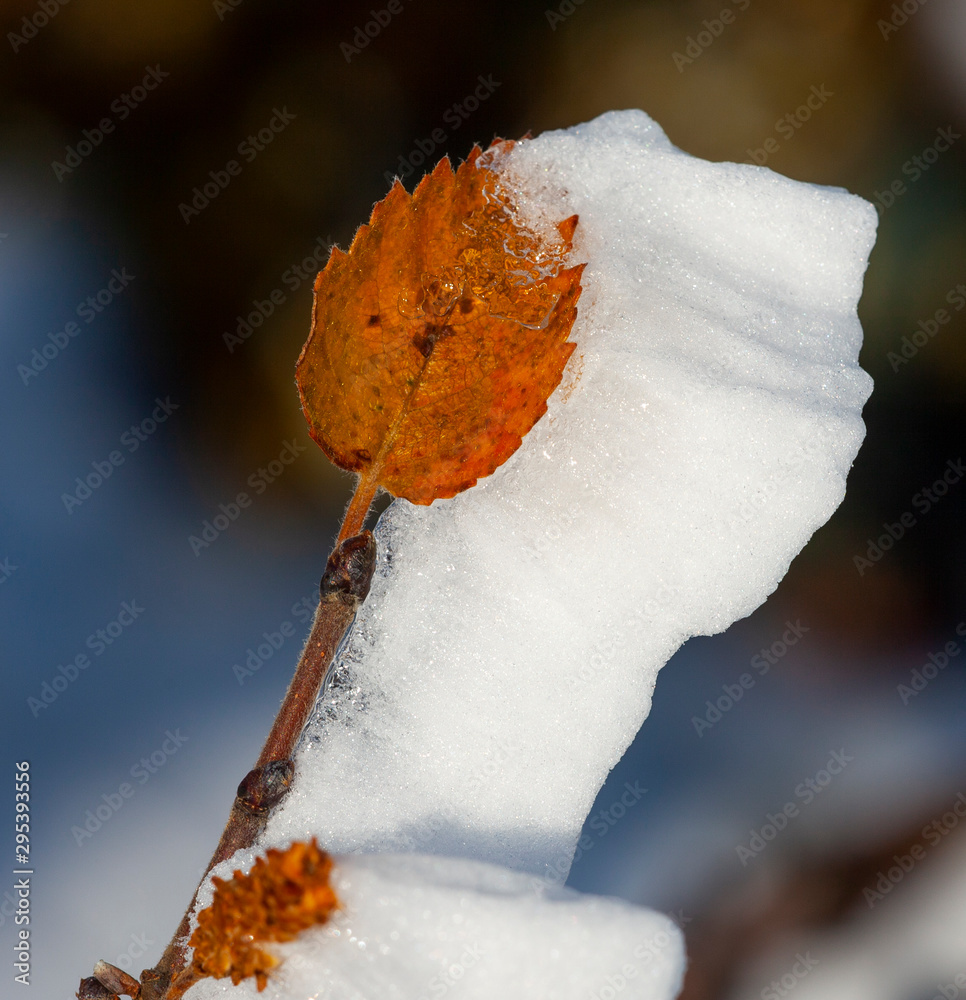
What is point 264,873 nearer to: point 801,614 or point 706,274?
point 706,274

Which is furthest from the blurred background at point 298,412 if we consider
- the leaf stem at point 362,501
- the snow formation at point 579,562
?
the leaf stem at point 362,501

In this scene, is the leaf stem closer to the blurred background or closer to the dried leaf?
the dried leaf

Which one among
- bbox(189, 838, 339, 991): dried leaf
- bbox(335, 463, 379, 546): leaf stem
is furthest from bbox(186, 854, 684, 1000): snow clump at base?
bbox(335, 463, 379, 546): leaf stem

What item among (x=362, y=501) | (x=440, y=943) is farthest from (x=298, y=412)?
(x=440, y=943)

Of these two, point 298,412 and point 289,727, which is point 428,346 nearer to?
point 289,727

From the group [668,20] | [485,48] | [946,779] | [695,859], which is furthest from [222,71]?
[946,779]

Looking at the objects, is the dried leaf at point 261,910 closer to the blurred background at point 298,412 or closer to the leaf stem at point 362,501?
the leaf stem at point 362,501

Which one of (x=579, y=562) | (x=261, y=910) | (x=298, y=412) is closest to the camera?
(x=261, y=910)
